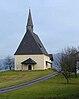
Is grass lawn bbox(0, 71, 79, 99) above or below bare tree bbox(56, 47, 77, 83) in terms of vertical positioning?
below

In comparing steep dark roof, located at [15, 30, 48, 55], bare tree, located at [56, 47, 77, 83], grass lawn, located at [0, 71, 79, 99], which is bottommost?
grass lawn, located at [0, 71, 79, 99]

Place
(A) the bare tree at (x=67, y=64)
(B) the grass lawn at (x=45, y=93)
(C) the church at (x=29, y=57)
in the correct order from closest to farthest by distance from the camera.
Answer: (B) the grass lawn at (x=45, y=93), (A) the bare tree at (x=67, y=64), (C) the church at (x=29, y=57)

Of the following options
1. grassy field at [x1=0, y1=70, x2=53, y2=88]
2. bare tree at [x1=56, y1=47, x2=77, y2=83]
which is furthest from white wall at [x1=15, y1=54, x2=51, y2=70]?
bare tree at [x1=56, y1=47, x2=77, y2=83]

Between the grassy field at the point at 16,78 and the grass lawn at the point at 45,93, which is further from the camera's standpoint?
the grassy field at the point at 16,78

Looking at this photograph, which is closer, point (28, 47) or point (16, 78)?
point (16, 78)

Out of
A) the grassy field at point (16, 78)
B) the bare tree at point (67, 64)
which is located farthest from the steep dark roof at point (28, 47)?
the bare tree at point (67, 64)

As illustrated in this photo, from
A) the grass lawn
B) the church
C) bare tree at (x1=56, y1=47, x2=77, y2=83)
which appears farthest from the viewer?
the church

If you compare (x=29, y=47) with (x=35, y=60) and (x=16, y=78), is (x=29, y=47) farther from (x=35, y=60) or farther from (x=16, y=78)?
(x=16, y=78)

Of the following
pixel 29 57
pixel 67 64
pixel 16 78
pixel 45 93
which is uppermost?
pixel 29 57

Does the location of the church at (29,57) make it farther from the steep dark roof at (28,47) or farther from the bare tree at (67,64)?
the bare tree at (67,64)

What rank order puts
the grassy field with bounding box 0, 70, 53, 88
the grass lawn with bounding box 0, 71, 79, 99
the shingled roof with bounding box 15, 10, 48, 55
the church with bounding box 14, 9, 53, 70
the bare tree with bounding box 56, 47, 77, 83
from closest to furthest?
the grass lawn with bounding box 0, 71, 79, 99, the grassy field with bounding box 0, 70, 53, 88, the bare tree with bounding box 56, 47, 77, 83, the church with bounding box 14, 9, 53, 70, the shingled roof with bounding box 15, 10, 48, 55

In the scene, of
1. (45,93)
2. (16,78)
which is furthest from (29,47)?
(45,93)

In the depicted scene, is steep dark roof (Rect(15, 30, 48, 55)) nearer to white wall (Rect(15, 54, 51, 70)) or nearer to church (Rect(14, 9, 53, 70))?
church (Rect(14, 9, 53, 70))

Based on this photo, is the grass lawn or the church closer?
the grass lawn
